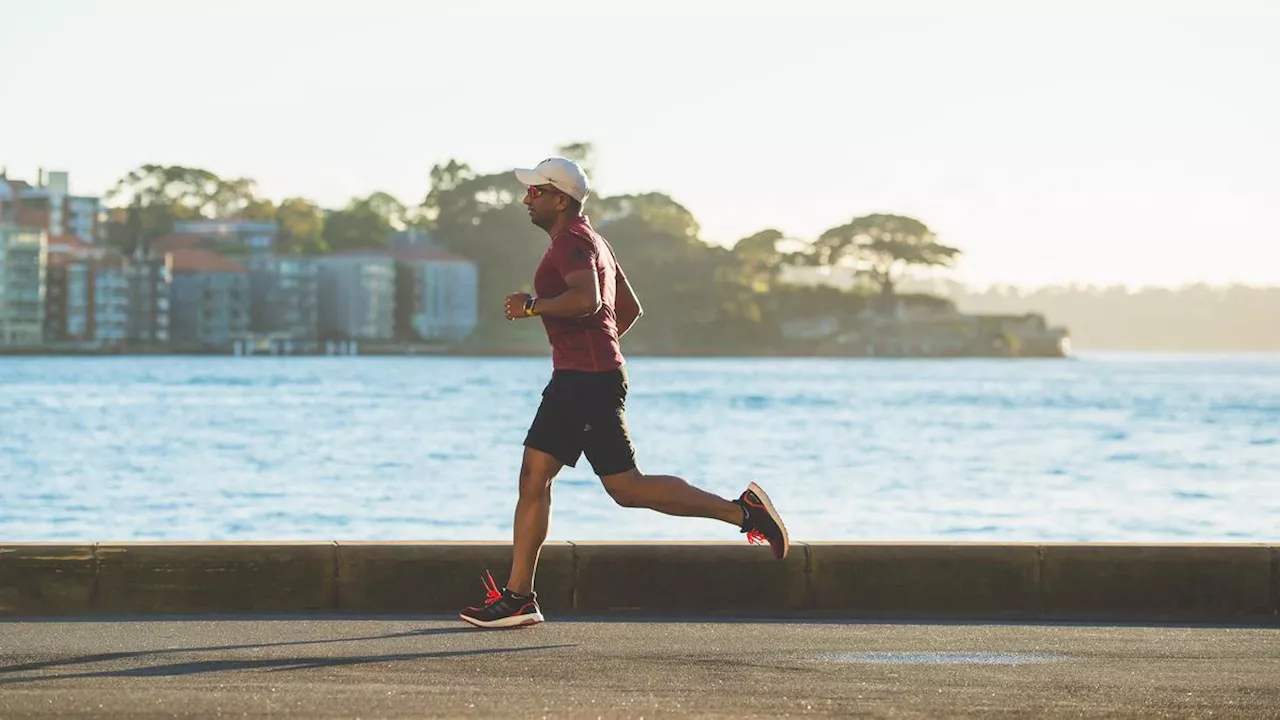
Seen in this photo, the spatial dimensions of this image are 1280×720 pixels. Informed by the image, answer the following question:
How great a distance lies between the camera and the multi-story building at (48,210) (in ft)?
630

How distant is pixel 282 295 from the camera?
7421 inches

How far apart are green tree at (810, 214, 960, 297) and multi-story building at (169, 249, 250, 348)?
49529 mm

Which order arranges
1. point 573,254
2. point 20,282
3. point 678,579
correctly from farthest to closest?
point 20,282
point 678,579
point 573,254

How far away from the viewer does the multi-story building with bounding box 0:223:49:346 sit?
178625 millimetres

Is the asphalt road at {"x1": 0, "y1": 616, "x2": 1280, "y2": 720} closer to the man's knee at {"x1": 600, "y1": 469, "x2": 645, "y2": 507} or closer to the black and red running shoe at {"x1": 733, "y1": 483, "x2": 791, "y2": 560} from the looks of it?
the black and red running shoe at {"x1": 733, "y1": 483, "x2": 791, "y2": 560}

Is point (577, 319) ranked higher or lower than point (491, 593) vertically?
higher

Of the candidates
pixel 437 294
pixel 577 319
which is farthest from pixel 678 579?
pixel 437 294

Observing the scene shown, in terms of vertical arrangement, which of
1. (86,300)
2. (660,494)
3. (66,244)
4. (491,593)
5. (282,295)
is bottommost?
(491,593)

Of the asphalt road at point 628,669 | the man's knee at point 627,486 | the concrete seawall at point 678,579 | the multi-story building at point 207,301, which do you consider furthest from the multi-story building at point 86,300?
the man's knee at point 627,486

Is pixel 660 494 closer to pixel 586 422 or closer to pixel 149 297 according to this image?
pixel 586 422

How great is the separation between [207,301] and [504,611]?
182 meters

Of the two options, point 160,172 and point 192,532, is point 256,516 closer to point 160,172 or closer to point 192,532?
point 192,532

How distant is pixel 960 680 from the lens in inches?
267

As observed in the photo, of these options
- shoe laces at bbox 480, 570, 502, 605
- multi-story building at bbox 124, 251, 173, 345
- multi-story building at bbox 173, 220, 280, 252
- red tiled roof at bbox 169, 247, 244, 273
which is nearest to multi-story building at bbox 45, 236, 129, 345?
multi-story building at bbox 124, 251, 173, 345
